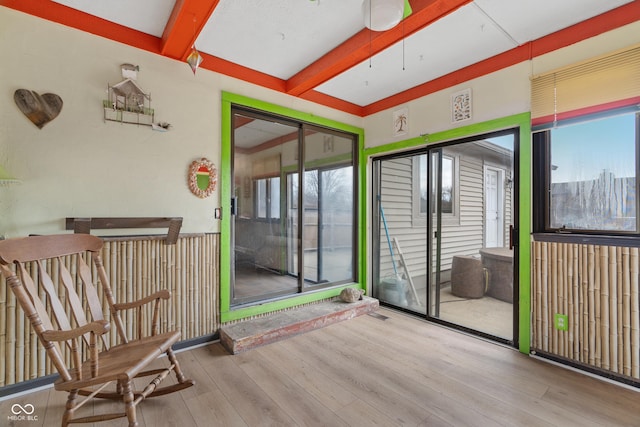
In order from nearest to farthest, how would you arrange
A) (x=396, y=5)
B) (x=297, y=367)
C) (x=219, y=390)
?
(x=396, y=5) → (x=219, y=390) → (x=297, y=367)

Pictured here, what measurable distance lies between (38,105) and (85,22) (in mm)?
747

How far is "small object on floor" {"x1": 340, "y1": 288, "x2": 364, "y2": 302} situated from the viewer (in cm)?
369

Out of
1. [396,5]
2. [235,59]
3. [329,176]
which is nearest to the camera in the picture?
[396,5]

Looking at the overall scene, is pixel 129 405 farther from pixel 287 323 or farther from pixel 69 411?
pixel 287 323

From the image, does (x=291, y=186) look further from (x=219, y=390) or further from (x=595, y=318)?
(x=595, y=318)

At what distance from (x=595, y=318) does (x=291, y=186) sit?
3028mm

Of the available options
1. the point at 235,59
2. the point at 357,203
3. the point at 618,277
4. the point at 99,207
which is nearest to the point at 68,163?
the point at 99,207

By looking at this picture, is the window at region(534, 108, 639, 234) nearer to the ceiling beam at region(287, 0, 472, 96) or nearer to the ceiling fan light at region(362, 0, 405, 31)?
the ceiling beam at region(287, 0, 472, 96)

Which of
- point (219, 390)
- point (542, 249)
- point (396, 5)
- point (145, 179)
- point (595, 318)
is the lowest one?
point (219, 390)

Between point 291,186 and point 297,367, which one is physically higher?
point 291,186

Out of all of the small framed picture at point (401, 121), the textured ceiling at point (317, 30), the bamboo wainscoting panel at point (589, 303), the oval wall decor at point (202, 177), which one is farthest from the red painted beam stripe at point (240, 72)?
the bamboo wainscoting panel at point (589, 303)

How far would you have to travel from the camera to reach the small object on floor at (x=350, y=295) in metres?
3.69

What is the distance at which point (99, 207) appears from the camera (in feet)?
7.59

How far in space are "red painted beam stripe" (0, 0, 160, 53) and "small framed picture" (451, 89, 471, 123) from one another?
114 inches
